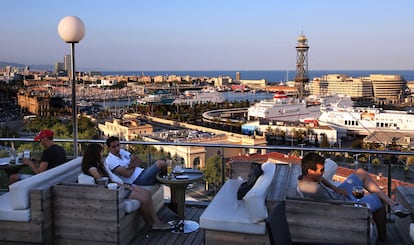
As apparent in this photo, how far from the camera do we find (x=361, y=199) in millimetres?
2877

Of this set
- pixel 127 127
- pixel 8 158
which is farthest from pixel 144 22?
pixel 8 158

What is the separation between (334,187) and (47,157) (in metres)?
2.25

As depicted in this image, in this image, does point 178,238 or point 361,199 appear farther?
point 178,238

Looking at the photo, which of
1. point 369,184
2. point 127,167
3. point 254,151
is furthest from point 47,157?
point 369,184

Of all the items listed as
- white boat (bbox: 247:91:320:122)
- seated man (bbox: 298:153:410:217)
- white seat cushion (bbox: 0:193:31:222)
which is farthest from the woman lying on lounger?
white boat (bbox: 247:91:320:122)

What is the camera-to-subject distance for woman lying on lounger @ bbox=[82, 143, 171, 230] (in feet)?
10.4

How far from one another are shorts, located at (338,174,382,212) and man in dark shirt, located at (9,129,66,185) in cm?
225

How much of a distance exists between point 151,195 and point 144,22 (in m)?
30.0

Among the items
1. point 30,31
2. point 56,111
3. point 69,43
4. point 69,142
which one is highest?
point 30,31

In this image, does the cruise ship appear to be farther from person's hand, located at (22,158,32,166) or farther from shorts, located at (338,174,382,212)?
person's hand, located at (22,158,32,166)

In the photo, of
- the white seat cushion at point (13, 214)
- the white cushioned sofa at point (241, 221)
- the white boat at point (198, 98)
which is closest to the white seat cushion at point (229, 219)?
the white cushioned sofa at point (241, 221)

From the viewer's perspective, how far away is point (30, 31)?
26.6 m

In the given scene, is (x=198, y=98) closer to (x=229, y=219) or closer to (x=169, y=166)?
(x=169, y=166)

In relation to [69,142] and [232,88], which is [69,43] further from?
[232,88]
